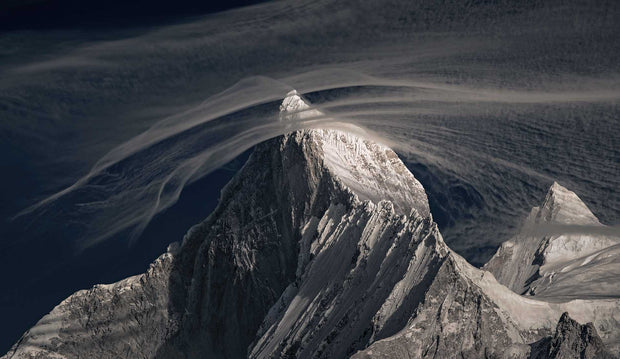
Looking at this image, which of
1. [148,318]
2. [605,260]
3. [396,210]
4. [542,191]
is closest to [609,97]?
[542,191]

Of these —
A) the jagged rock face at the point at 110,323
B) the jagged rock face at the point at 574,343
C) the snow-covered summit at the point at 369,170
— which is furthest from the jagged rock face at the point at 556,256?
the jagged rock face at the point at 110,323

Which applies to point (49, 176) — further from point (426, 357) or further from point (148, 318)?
point (148, 318)

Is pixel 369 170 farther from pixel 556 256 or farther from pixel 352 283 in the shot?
pixel 556 256

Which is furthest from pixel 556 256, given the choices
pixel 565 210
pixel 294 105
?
pixel 294 105

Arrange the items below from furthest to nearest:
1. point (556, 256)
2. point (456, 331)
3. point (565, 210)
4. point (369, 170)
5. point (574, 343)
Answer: point (369, 170)
point (556, 256)
point (565, 210)
point (456, 331)
point (574, 343)

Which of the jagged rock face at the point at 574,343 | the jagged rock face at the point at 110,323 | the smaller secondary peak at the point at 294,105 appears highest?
the smaller secondary peak at the point at 294,105

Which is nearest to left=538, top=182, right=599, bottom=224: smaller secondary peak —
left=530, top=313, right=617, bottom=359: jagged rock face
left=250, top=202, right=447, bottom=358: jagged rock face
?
left=250, top=202, right=447, bottom=358: jagged rock face

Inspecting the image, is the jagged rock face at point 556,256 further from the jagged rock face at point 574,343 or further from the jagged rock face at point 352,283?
the jagged rock face at point 574,343

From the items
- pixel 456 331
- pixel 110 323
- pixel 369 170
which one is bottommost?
pixel 110 323
